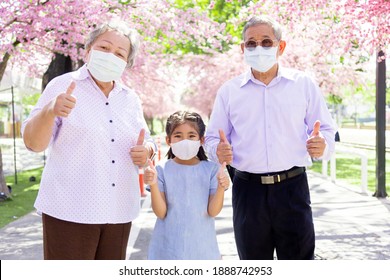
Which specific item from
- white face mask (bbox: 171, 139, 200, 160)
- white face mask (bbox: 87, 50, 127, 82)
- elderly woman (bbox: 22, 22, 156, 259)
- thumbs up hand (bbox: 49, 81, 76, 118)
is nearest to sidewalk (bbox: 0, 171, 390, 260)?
white face mask (bbox: 171, 139, 200, 160)

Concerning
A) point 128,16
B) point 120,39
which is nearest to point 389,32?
point 128,16

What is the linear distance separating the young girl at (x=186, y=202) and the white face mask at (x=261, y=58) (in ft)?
1.83

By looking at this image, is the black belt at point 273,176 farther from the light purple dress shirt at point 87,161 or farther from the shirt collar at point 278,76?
the light purple dress shirt at point 87,161

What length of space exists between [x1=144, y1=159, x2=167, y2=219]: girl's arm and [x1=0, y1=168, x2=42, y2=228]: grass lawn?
5.84 meters

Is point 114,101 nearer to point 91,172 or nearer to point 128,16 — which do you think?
point 91,172

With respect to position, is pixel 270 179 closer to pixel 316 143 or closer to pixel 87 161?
pixel 316 143

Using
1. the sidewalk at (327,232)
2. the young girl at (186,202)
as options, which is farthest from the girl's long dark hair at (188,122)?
the sidewalk at (327,232)

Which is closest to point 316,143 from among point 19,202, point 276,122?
point 276,122

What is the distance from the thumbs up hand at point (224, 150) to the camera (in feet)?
11.2

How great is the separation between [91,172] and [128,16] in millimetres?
9092

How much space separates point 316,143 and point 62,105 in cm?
143

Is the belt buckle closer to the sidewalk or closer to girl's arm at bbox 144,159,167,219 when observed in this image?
girl's arm at bbox 144,159,167,219

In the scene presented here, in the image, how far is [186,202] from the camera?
11.3ft

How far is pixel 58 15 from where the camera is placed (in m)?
10.1
